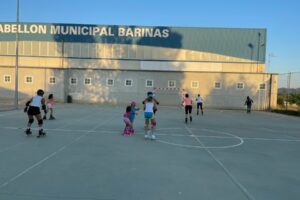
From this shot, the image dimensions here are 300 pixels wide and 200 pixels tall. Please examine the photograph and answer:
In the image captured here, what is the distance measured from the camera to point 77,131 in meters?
13.7

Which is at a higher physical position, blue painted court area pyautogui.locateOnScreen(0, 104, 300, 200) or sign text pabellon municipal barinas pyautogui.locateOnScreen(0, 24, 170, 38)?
sign text pabellon municipal barinas pyautogui.locateOnScreen(0, 24, 170, 38)

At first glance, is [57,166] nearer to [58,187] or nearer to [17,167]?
[17,167]

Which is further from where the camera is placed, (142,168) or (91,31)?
(91,31)

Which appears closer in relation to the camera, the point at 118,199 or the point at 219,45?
the point at 118,199

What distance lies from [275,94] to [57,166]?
38.6 m

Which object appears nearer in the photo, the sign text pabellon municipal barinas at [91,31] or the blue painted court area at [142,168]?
the blue painted court area at [142,168]

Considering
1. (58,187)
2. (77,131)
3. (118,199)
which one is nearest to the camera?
(118,199)

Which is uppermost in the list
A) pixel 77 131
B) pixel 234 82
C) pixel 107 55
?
pixel 107 55

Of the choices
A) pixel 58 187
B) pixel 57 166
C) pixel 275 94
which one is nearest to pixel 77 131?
pixel 57 166

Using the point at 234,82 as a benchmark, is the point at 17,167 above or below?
below

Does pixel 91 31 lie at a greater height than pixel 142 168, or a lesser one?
greater

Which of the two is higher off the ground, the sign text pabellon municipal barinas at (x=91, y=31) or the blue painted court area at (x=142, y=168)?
the sign text pabellon municipal barinas at (x=91, y=31)

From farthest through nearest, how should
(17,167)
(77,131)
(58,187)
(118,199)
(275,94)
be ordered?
(275,94) → (77,131) → (17,167) → (58,187) → (118,199)

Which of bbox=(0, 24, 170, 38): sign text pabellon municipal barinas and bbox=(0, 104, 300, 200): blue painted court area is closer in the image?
bbox=(0, 104, 300, 200): blue painted court area
